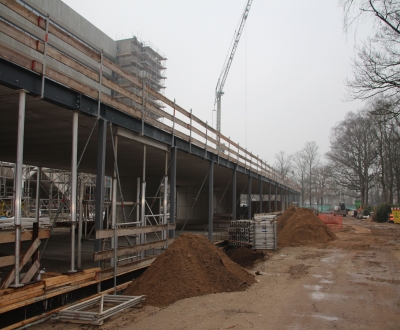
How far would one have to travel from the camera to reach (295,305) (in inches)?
283

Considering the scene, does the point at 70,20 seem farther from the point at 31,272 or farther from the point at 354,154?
the point at 354,154

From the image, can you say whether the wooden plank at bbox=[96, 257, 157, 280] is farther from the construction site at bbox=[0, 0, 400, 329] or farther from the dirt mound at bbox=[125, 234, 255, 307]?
the dirt mound at bbox=[125, 234, 255, 307]

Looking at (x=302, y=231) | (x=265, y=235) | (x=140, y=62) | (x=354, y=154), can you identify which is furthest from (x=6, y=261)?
(x=354, y=154)

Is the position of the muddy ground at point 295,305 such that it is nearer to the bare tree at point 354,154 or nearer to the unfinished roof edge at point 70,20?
the unfinished roof edge at point 70,20

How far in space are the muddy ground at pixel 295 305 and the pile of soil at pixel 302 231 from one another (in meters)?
6.67

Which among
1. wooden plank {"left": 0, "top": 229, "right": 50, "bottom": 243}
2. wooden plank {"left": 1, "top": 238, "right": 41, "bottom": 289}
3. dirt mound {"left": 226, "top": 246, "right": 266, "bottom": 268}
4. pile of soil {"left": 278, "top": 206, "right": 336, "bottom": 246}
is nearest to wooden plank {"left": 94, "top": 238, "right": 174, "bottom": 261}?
wooden plank {"left": 0, "top": 229, "right": 50, "bottom": 243}

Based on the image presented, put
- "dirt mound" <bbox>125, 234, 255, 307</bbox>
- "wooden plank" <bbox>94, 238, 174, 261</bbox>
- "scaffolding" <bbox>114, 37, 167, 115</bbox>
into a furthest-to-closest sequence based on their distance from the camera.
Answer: "scaffolding" <bbox>114, 37, 167, 115</bbox>
"dirt mound" <bbox>125, 234, 255, 307</bbox>
"wooden plank" <bbox>94, 238, 174, 261</bbox>

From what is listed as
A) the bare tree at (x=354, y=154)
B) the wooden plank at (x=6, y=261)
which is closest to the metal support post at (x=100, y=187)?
the wooden plank at (x=6, y=261)

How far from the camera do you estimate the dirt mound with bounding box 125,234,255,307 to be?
739 cm

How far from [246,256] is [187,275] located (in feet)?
24.7

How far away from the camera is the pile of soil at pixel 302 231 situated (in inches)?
736

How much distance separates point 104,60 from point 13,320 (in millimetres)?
5223

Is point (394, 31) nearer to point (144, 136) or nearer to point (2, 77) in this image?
point (144, 136)

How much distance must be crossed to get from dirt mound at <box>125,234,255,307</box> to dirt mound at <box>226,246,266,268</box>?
203 inches
